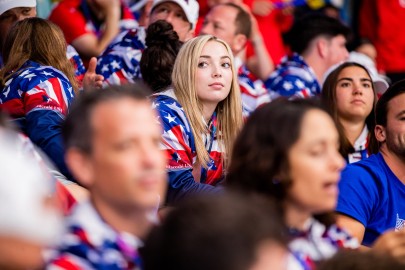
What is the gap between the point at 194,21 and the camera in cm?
623

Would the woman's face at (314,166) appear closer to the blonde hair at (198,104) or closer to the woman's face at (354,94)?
the blonde hair at (198,104)

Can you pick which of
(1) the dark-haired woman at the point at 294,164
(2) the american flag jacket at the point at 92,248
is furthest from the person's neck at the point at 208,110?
(2) the american flag jacket at the point at 92,248

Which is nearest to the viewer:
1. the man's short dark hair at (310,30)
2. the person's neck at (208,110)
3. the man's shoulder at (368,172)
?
the man's shoulder at (368,172)

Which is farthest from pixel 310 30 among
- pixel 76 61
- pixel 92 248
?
pixel 92 248

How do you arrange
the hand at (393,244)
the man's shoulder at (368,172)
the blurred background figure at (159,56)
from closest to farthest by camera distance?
the hand at (393,244)
the man's shoulder at (368,172)
the blurred background figure at (159,56)

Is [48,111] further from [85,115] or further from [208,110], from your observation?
[85,115]

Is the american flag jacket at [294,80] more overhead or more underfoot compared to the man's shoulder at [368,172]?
more underfoot

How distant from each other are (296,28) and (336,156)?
4650 millimetres

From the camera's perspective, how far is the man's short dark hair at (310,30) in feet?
23.9

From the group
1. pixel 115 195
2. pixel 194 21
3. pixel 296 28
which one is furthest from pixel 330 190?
pixel 296 28

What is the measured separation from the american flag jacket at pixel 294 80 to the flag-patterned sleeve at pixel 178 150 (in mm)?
1865

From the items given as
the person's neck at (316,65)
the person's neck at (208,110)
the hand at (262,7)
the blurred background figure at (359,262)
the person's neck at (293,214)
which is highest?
the blurred background figure at (359,262)

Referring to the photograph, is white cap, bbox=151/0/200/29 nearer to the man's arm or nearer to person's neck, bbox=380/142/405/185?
person's neck, bbox=380/142/405/185

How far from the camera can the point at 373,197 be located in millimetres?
4207
